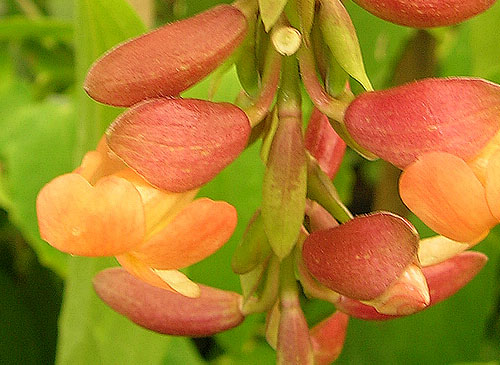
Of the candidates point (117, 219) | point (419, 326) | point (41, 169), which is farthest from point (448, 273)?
point (41, 169)

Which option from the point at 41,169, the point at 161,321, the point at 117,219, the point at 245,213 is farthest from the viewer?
the point at 41,169

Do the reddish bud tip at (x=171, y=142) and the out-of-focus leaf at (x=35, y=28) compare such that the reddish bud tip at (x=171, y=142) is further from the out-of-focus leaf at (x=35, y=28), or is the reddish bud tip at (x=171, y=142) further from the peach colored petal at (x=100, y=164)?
the out-of-focus leaf at (x=35, y=28)

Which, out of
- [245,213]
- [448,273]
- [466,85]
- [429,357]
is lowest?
[429,357]

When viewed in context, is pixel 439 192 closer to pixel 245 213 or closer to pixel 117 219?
pixel 117 219

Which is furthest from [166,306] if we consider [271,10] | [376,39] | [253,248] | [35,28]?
[35,28]

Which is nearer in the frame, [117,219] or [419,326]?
[117,219]

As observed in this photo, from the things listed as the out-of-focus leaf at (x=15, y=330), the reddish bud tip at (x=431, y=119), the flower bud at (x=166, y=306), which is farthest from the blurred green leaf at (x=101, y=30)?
the out-of-focus leaf at (x=15, y=330)

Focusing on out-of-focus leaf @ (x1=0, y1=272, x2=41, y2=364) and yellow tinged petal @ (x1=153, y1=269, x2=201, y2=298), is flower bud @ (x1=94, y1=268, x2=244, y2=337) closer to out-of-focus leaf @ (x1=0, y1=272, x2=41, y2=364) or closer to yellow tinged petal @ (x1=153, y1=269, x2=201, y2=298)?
yellow tinged petal @ (x1=153, y1=269, x2=201, y2=298)
